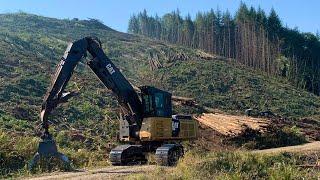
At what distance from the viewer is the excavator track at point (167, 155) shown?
17.7 m

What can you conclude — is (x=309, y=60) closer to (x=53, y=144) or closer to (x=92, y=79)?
(x=92, y=79)

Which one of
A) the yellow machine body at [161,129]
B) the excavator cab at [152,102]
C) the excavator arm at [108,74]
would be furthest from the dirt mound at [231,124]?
the excavator arm at [108,74]

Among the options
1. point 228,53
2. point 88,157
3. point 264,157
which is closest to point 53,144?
point 88,157

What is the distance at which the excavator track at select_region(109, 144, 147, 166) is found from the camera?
735 inches

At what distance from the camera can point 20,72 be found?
124 ft

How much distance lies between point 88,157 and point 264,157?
691 centimetres

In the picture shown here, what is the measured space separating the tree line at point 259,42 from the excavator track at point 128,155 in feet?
178

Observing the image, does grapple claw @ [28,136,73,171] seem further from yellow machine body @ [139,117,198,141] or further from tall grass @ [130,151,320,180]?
yellow machine body @ [139,117,198,141]

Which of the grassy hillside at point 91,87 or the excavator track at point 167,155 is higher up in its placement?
the grassy hillside at point 91,87

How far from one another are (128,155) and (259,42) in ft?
209

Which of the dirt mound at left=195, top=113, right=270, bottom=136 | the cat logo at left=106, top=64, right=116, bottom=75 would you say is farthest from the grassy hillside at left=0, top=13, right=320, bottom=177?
the dirt mound at left=195, top=113, right=270, bottom=136

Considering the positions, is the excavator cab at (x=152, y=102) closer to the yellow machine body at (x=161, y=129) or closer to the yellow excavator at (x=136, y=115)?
the yellow excavator at (x=136, y=115)

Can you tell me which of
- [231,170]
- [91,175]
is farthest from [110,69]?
[231,170]

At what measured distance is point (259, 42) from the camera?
262ft
